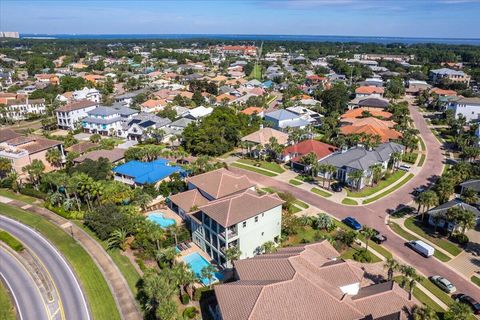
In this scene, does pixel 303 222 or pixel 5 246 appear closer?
pixel 5 246

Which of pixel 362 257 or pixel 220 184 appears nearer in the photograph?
pixel 362 257

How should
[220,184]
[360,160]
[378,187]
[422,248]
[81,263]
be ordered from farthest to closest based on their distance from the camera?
1. [360,160]
2. [378,187]
3. [220,184]
4. [422,248]
5. [81,263]

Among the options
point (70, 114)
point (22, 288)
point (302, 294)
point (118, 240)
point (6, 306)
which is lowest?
point (6, 306)

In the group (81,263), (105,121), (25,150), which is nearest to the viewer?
(81,263)

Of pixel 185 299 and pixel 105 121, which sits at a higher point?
pixel 105 121

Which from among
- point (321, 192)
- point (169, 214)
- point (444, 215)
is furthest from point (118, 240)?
point (444, 215)

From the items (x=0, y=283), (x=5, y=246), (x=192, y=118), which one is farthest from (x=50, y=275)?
(x=192, y=118)

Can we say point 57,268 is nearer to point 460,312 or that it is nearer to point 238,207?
point 238,207

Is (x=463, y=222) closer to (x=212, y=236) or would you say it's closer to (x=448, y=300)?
(x=448, y=300)
